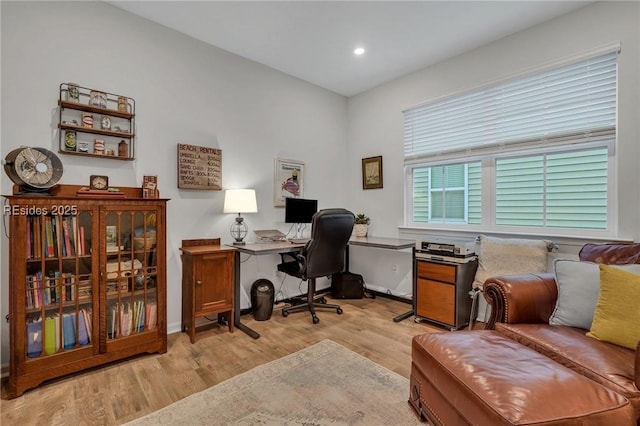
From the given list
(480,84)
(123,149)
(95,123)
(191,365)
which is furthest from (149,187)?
(480,84)

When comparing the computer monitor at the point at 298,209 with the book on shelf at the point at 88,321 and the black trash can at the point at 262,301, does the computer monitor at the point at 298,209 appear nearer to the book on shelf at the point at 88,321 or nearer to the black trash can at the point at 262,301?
the black trash can at the point at 262,301

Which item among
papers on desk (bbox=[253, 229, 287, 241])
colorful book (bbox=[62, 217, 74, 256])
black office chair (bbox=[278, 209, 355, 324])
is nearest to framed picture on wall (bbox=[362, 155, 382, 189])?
black office chair (bbox=[278, 209, 355, 324])

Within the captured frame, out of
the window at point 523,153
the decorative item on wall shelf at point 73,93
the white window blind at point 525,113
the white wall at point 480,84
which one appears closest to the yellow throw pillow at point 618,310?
the white wall at point 480,84

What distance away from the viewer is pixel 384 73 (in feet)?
12.3

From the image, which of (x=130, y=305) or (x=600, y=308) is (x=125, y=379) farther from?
(x=600, y=308)

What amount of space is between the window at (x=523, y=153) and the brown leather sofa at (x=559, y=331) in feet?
2.23

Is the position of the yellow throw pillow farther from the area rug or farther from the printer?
the printer

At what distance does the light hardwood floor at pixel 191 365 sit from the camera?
1.74m

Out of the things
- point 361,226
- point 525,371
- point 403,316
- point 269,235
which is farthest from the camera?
point 361,226

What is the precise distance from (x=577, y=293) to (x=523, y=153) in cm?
158

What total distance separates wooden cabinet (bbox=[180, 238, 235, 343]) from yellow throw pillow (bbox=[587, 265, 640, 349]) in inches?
103

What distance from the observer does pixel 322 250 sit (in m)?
3.11

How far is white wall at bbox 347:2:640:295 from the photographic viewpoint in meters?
2.33

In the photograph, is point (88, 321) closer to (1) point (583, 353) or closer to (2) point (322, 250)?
(2) point (322, 250)
